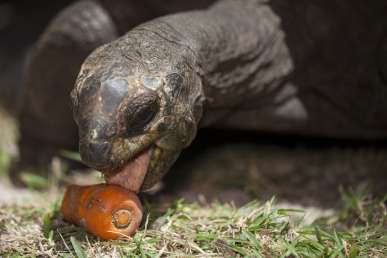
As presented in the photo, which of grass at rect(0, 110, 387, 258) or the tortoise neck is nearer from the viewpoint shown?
grass at rect(0, 110, 387, 258)

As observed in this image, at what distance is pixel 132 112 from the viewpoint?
2002 millimetres

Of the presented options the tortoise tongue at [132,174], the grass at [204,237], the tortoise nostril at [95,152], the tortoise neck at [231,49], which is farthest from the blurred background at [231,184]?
the tortoise neck at [231,49]

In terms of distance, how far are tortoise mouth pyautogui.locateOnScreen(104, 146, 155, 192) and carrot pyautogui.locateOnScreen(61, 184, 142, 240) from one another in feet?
0.08

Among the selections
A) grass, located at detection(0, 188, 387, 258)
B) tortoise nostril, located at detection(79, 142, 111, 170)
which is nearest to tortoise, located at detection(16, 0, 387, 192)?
tortoise nostril, located at detection(79, 142, 111, 170)

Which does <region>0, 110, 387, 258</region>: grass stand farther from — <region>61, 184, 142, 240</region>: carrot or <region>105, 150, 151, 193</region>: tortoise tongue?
<region>105, 150, 151, 193</region>: tortoise tongue

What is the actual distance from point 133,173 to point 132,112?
1.12 feet

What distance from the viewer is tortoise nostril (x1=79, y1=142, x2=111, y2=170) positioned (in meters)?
1.99

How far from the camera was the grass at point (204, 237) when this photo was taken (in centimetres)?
218

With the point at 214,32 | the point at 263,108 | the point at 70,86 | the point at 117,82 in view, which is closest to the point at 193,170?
the point at 263,108

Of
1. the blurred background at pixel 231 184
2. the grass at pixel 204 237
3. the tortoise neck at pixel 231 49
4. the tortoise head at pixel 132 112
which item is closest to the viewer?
the tortoise head at pixel 132 112

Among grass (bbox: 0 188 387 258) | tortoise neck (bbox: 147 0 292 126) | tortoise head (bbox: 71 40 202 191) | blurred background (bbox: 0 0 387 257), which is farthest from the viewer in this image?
tortoise neck (bbox: 147 0 292 126)

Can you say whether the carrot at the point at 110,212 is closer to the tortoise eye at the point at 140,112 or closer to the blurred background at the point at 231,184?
the blurred background at the point at 231,184

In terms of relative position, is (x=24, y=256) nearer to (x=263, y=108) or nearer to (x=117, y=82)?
(x=117, y=82)

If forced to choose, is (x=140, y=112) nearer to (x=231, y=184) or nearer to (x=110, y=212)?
(x=110, y=212)
